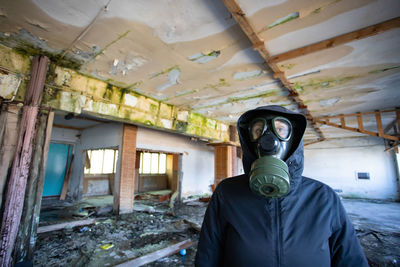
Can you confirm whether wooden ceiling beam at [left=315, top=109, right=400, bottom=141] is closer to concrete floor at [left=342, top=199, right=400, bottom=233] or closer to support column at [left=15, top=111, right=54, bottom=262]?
concrete floor at [left=342, top=199, right=400, bottom=233]

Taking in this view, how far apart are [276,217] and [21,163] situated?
123 inches

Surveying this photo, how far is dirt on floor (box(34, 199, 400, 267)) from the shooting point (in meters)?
2.95

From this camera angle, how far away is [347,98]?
4293mm

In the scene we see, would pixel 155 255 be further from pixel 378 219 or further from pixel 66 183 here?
pixel 66 183

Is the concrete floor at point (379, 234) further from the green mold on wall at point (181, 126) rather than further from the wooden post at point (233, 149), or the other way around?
the green mold on wall at point (181, 126)

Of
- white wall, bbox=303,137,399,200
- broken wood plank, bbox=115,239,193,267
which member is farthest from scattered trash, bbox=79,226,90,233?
white wall, bbox=303,137,399,200

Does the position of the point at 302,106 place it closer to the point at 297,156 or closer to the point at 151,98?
the point at 151,98

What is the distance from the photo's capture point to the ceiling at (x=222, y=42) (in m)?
1.94

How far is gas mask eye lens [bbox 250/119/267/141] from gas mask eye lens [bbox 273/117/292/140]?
8 cm

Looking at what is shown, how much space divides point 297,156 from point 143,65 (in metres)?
2.65

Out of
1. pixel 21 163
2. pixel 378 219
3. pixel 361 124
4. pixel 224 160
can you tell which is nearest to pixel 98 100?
pixel 21 163

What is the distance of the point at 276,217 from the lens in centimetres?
111

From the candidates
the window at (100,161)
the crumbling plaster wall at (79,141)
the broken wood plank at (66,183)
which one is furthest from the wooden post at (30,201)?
the window at (100,161)

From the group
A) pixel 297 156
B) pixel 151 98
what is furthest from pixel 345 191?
pixel 297 156
